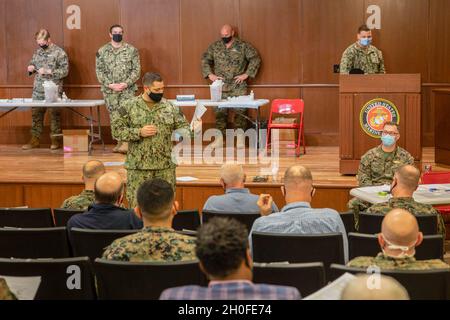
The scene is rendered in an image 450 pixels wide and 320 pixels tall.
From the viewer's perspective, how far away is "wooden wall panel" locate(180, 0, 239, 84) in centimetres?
1195

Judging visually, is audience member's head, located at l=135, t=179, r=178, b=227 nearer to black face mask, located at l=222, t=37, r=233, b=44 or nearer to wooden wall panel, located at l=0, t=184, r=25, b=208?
wooden wall panel, located at l=0, t=184, r=25, b=208

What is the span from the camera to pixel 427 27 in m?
11.6

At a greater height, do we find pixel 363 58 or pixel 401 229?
pixel 363 58

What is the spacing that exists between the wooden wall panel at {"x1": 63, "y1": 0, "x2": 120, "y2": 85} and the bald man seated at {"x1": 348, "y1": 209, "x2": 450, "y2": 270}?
29.1ft

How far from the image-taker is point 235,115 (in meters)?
11.7

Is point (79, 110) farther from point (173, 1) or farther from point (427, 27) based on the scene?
point (427, 27)

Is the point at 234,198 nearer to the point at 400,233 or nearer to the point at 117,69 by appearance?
the point at 400,233

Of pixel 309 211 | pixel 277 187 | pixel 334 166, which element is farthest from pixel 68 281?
pixel 334 166

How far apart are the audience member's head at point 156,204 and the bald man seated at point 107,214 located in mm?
746

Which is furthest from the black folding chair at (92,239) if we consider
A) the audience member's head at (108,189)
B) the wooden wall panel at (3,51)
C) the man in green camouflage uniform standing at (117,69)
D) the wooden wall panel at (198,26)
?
the wooden wall panel at (3,51)

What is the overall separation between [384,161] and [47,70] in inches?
228

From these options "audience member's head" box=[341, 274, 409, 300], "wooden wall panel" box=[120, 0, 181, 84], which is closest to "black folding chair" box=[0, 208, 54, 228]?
"audience member's head" box=[341, 274, 409, 300]

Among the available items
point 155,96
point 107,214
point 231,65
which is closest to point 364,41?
point 231,65

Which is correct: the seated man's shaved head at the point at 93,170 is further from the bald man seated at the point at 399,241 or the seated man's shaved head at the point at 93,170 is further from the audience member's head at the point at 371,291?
the audience member's head at the point at 371,291
